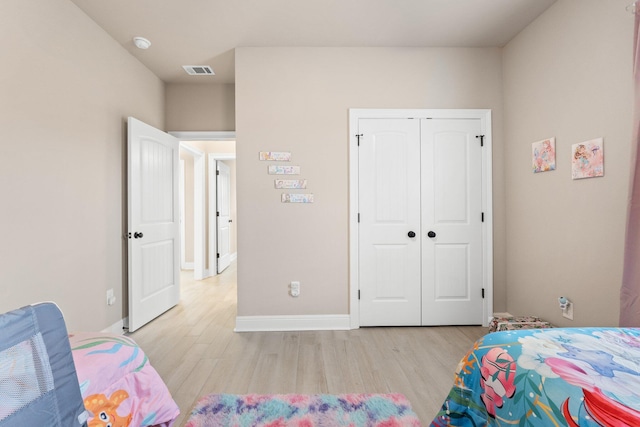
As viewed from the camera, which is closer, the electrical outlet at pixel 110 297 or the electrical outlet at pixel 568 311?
the electrical outlet at pixel 568 311

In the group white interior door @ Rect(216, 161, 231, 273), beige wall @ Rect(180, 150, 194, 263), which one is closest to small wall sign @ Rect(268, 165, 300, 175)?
white interior door @ Rect(216, 161, 231, 273)

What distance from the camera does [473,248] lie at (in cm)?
301

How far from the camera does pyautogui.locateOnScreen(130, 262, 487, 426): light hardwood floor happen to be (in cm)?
194

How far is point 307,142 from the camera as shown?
296 centimetres

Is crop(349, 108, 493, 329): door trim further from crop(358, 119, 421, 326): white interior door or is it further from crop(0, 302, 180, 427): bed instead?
crop(0, 302, 180, 427): bed

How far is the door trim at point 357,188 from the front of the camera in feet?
9.68

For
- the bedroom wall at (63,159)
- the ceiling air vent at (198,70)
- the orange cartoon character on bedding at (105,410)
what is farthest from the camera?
the ceiling air vent at (198,70)

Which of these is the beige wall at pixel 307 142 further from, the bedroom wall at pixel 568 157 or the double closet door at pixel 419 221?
the bedroom wall at pixel 568 157

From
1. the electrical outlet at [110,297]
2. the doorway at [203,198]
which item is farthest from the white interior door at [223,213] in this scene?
the electrical outlet at [110,297]

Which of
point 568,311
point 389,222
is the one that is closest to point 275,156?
point 389,222

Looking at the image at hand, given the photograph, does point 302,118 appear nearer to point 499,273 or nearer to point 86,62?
point 86,62

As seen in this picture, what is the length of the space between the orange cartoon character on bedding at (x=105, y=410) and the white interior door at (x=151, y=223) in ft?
6.94

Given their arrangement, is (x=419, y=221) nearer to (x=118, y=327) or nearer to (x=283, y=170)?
(x=283, y=170)

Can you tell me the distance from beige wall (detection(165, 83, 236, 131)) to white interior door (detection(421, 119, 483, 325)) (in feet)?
7.97
